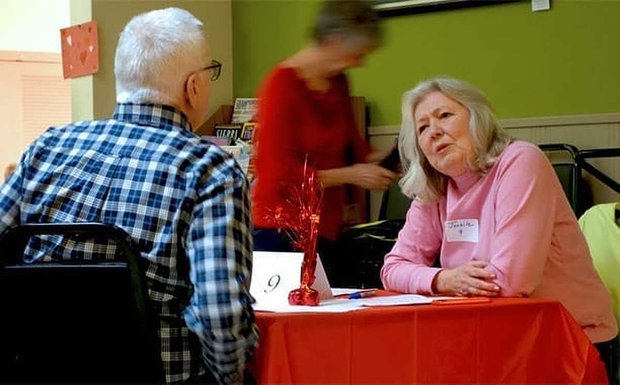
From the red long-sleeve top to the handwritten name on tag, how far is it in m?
0.37

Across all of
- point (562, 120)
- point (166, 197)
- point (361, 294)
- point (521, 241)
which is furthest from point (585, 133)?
point (166, 197)

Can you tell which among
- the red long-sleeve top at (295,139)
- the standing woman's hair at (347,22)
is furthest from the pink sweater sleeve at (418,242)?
the standing woman's hair at (347,22)

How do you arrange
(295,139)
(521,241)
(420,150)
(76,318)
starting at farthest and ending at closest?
(295,139) < (420,150) < (521,241) < (76,318)

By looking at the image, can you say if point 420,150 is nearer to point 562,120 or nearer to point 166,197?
point 166,197

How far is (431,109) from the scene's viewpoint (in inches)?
77.0

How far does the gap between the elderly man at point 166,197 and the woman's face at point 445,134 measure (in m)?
0.73

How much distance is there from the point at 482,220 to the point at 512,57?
2.09 m

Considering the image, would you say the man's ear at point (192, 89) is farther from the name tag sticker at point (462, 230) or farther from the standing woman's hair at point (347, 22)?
the standing woman's hair at point (347, 22)

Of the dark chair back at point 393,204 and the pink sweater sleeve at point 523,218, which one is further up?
the pink sweater sleeve at point 523,218

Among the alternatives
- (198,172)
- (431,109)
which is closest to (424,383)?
(198,172)

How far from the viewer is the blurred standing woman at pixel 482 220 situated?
173cm

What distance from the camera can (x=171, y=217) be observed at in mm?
1283

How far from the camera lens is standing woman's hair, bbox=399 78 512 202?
189 cm

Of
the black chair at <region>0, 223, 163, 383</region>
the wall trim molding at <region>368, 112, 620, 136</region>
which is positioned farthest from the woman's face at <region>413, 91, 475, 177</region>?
the wall trim molding at <region>368, 112, 620, 136</region>
